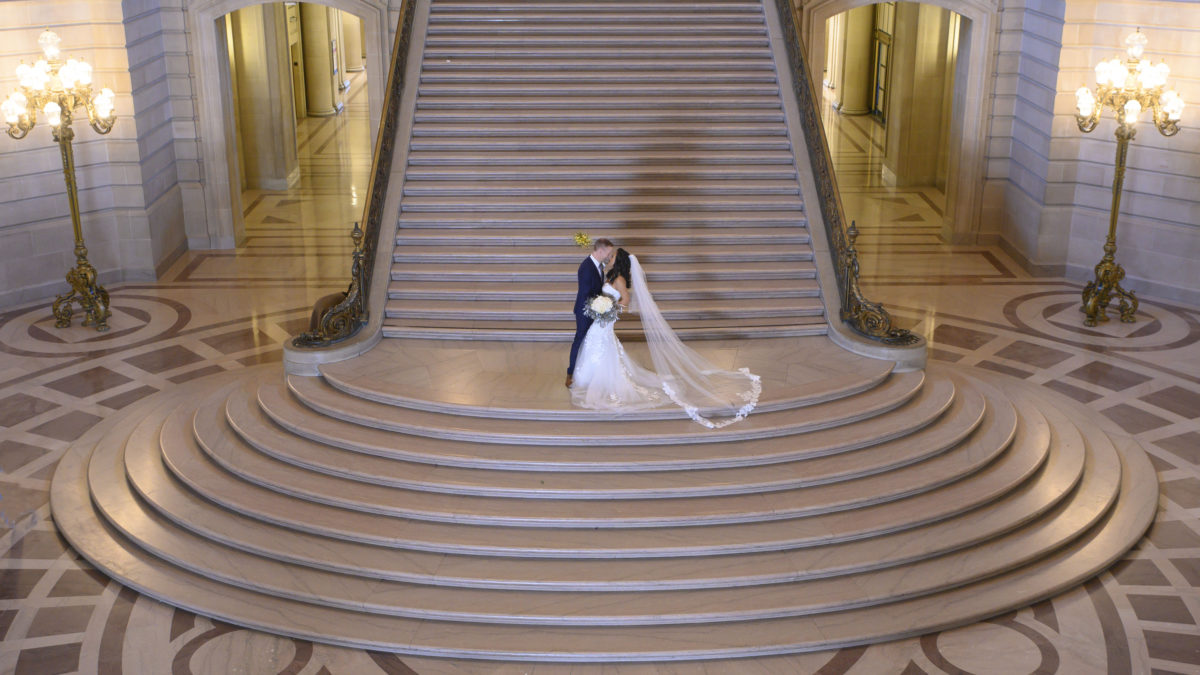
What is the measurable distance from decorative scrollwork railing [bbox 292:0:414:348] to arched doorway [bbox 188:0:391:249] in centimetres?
130

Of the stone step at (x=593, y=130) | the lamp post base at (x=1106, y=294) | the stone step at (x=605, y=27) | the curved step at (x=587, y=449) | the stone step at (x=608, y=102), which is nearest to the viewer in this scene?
the curved step at (x=587, y=449)

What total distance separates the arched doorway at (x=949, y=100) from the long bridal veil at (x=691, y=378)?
6706 millimetres

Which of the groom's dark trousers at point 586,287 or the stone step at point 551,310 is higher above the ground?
the groom's dark trousers at point 586,287

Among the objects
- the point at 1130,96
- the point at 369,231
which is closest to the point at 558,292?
the point at 369,231

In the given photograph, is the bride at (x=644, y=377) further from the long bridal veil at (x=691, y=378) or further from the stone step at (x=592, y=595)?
the stone step at (x=592, y=595)

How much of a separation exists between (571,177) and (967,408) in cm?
502

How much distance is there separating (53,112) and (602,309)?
20.4ft

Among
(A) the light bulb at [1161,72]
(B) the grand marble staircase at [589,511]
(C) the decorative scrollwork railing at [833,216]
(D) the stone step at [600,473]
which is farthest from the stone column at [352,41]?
(D) the stone step at [600,473]

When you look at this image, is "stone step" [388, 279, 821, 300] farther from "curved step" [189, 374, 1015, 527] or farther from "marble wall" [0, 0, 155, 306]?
"marble wall" [0, 0, 155, 306]

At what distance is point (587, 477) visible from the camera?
9.32 m

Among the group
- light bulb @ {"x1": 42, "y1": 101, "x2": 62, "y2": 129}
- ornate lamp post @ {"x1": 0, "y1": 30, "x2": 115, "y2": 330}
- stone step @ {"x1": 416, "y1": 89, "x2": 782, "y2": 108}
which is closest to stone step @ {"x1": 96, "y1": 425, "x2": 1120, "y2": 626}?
ornate lamp post @ {"x1": 0, "y1": 30, "x2": 115, "y2": 330}

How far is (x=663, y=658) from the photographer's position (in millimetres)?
8008

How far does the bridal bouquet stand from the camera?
984cm

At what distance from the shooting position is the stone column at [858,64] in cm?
2606
